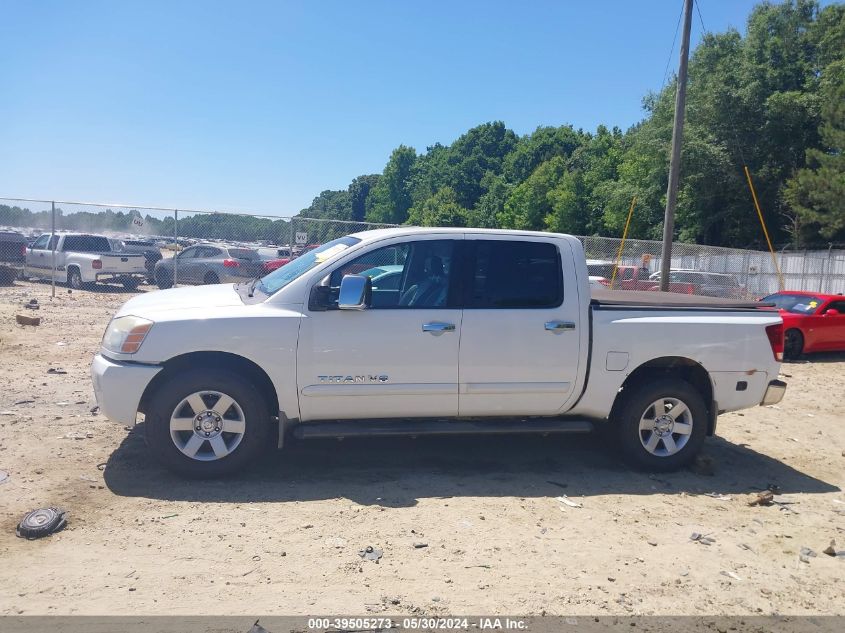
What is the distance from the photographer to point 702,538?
16.1 feet

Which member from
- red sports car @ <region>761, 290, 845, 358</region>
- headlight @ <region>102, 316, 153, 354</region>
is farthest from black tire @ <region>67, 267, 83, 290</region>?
red sports car @ <region>761, 290, 845, 358</region>

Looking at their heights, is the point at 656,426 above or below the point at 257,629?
above

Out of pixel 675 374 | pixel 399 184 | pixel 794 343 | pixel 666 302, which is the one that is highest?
pixel 399 184

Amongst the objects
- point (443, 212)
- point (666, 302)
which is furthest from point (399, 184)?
point (666, 302)

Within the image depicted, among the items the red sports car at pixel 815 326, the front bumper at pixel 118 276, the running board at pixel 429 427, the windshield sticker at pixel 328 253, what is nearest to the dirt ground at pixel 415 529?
the running board at pixel 429 427

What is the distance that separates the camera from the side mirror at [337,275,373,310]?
5328 mm

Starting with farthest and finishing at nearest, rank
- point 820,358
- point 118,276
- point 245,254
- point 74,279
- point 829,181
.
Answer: point 829,181
point 118,276
point 74,279
point 245,254
point 820,358

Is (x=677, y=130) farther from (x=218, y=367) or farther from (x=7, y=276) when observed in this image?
(x=7, y=276)

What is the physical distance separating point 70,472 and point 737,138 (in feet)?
129

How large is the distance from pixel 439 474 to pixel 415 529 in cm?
114

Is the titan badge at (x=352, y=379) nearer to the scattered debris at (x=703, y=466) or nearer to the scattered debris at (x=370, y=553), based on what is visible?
the scattered debris at (x=370, y=553)

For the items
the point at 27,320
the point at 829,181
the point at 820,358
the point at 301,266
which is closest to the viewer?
the point at 301,266

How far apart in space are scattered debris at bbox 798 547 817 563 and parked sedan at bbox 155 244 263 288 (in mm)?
15638

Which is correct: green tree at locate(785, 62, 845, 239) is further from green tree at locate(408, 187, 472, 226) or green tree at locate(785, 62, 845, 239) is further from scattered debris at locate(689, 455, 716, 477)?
green tree at locate(408, 187, 472, 226)
